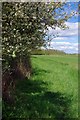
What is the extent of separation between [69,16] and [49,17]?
121 centimetres

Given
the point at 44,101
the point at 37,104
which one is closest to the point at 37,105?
the point at 37,104

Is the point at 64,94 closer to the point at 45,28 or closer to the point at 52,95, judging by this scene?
the point at 52,95

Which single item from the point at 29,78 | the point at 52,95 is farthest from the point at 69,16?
the point at 29,78

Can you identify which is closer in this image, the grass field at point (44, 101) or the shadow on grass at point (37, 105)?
the shadow on grass at point (37, 105)

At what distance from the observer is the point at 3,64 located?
49.8 feet

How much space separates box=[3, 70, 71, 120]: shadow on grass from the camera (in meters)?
16.2

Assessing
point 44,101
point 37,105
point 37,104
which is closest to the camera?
point 37,105

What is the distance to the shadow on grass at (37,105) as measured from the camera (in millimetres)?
16239

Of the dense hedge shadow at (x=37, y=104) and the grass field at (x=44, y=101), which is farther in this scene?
the grass field at (x=44, y=101)

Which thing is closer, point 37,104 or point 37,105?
point 37,105

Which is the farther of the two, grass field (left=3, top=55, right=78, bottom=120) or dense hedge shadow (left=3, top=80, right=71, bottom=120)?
grass field (left=3, top=55, right=78, bottom=120)

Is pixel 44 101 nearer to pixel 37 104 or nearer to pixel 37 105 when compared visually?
pixel 37 104

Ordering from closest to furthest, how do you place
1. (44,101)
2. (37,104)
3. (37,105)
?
(37,105) → (37,104) → (44,101)

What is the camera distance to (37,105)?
18.1 meters
